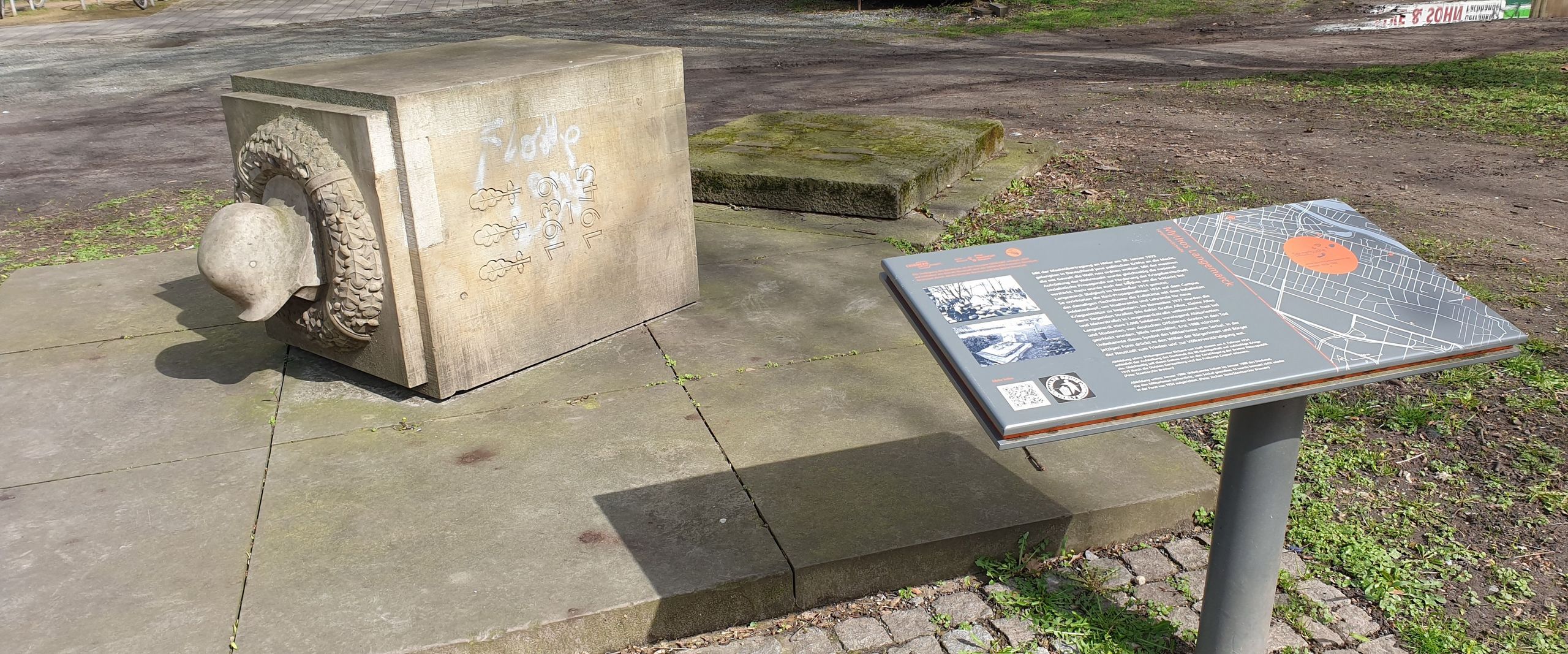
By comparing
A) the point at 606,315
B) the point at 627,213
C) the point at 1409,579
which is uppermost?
the point at 627,213

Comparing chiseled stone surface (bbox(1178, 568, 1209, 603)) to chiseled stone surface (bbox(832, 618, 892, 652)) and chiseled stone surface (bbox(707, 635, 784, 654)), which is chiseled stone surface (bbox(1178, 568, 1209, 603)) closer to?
chiseled stone surface (bbox(832, 618, 892, 652))

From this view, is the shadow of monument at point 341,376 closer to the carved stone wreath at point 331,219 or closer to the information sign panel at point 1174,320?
the carved stone wreath at point 331,219

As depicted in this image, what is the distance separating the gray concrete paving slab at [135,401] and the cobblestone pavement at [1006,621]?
6.35ft

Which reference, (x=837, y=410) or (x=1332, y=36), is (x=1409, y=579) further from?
(x=1332, y=36)

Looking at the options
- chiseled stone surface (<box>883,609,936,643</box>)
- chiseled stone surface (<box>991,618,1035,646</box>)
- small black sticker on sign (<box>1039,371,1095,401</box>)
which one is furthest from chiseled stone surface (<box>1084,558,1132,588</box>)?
small black sticker on sign (<box>1039,371,1095,401</box>)

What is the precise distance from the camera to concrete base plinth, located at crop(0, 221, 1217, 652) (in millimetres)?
2812

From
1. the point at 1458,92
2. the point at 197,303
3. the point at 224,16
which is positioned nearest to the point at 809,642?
the point at 197,303

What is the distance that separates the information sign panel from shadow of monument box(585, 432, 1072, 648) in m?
0.90

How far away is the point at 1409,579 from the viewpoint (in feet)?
9.96

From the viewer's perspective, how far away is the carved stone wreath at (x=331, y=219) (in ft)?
11.9

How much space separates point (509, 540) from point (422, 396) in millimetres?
1132

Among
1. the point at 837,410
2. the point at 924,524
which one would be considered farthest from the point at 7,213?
the point at 924,524

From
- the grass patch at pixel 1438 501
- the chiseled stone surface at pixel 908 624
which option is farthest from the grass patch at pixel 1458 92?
the chiseled stone surface at pixel 908 624

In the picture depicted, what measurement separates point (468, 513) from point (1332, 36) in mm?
13526
